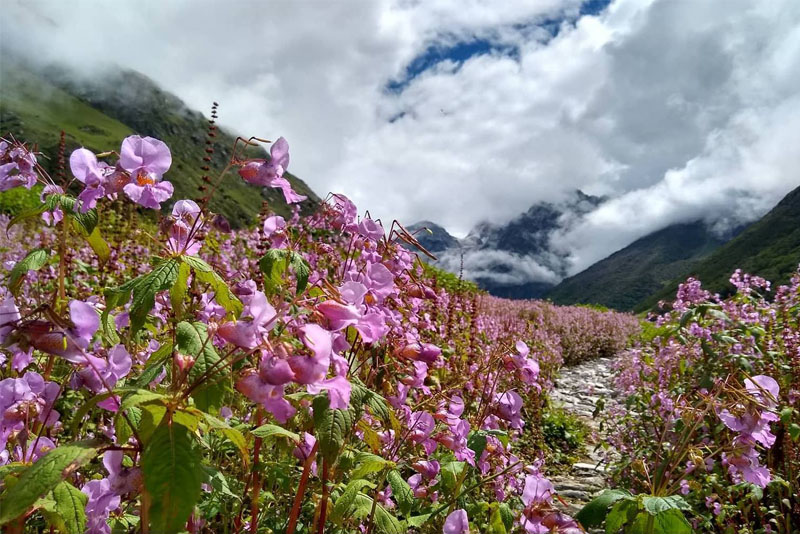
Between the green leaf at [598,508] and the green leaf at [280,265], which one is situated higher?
the green leaf at [280,265]

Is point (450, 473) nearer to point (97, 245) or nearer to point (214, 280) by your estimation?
point (214, 280)

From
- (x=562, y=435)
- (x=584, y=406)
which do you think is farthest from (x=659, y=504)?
(x=584, y=406)

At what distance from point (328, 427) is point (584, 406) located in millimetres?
7686

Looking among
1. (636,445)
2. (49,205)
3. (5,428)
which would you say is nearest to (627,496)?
(5,428)

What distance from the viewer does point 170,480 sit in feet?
2.73

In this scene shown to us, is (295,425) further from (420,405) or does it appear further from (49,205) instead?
(49,205)

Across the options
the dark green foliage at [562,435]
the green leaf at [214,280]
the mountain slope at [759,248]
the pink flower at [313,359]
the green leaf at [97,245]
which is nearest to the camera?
the pink flower at [313,359]

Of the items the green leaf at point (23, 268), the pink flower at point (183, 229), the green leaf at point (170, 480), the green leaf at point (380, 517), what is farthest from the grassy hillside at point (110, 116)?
the green leaf at point (170, 480)

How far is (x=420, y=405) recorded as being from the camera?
194 centimetres

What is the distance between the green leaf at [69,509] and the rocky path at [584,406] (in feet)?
11.9

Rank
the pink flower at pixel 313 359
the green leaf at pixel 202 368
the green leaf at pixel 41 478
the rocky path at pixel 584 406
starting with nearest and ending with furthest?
1. the green leaf at pixel 41 478
2. the pink flower at pixel 313 359
3. the green leaf at pixel 202 368
4. the rocky path at pixel 584 406

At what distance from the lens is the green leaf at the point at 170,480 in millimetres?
817

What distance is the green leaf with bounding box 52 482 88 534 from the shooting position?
1078 millimetres

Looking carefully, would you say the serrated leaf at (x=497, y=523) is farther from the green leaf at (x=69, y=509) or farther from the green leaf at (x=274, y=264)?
the green leaf at (x=69, y=509)
